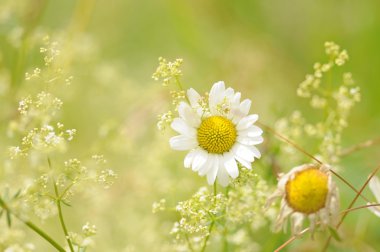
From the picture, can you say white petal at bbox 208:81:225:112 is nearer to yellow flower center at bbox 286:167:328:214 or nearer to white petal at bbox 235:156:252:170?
white petal at bbox 235:156:252:170

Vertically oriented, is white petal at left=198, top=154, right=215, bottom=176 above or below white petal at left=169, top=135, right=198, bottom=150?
below

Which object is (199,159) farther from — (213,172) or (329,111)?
(329,111)

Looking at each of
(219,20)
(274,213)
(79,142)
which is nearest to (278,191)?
(274,213)

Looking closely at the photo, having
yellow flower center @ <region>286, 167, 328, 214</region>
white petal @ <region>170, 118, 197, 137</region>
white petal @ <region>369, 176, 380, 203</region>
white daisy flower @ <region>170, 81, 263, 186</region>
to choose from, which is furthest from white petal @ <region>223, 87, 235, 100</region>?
white petal @ <region>369, 176, 380, 203</region>

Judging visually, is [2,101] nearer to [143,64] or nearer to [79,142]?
[79,142]

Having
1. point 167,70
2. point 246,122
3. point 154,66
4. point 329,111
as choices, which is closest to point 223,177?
point 246,122

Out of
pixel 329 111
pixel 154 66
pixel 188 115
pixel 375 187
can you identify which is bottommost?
pixel 375 187

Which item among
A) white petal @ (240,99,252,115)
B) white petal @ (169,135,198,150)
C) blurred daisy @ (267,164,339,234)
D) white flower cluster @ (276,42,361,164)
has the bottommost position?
blurred daisy @ (267,164,339,234)
